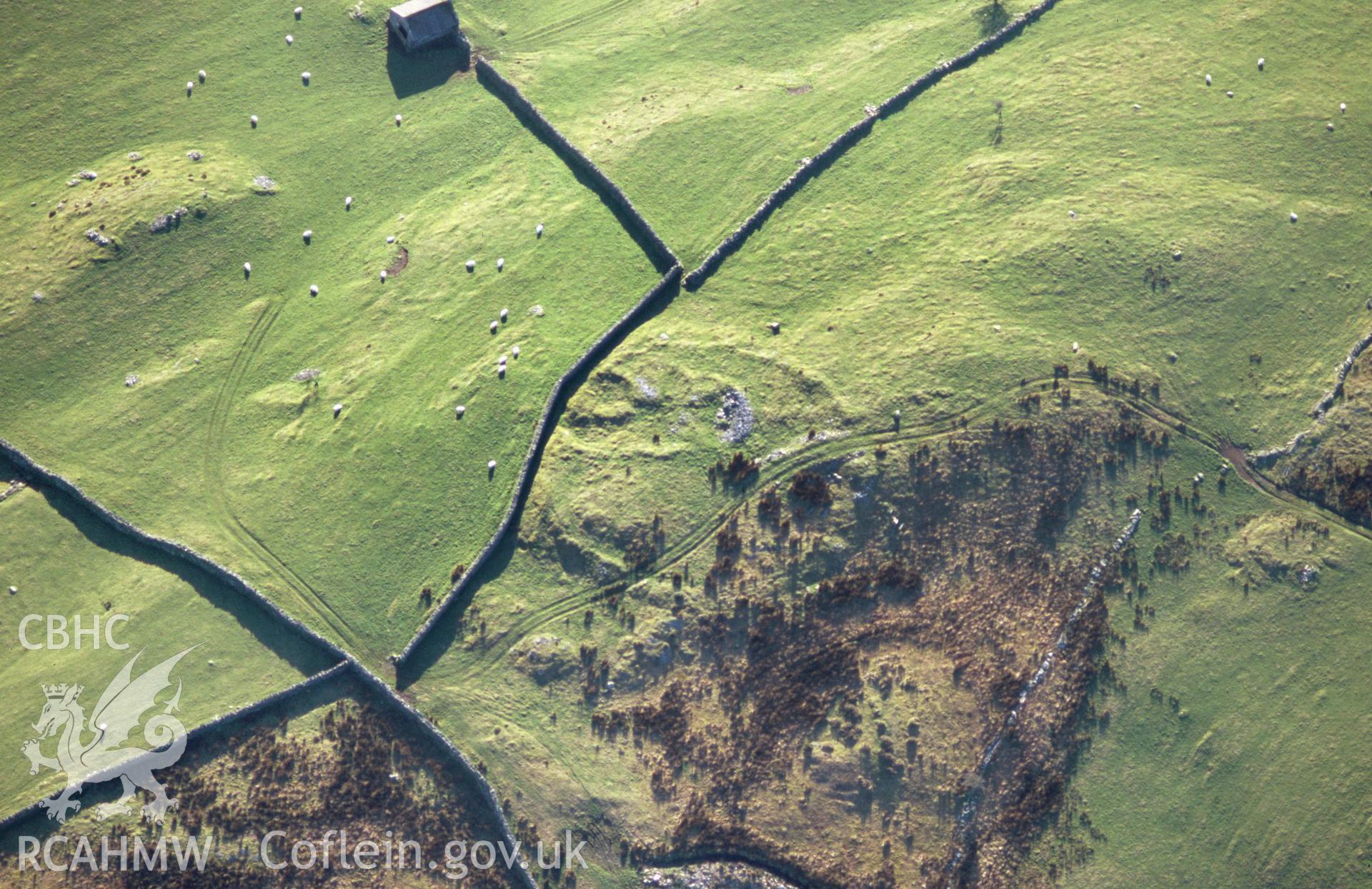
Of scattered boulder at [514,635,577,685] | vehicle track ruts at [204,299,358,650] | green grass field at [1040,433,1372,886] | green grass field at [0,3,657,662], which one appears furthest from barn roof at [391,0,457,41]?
green grass field at [1040,433,1372,886]

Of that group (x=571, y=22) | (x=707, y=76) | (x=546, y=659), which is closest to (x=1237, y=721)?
(x=546, y=659)

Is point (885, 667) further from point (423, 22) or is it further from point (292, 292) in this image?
point (423, 22)

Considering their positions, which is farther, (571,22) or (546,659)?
(571,22)

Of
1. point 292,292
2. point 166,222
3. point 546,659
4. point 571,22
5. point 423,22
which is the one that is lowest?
point 546,659

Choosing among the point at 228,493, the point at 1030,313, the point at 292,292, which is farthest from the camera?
the point at 292,292

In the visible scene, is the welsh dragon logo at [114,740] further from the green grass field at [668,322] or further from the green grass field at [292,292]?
the green grass field at [292,292]

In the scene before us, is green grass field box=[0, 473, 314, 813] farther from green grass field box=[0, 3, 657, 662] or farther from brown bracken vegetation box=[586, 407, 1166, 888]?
brown bracken vegetation box=[586, 407, 1166, 888]

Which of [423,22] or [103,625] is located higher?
[423,22]

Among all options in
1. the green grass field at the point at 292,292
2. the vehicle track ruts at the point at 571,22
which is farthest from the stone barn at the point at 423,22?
the vehicle track ruts at the point at 571,22
